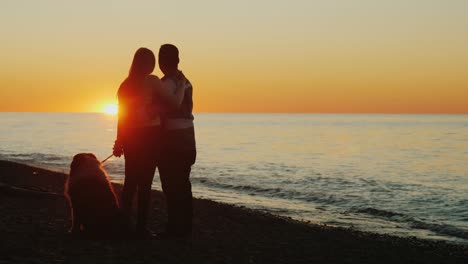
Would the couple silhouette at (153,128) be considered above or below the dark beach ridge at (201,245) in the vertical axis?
above

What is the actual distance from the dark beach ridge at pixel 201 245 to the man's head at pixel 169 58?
6.52 ft

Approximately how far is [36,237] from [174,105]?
2113mm

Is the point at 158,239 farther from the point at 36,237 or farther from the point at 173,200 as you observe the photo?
the point at 36,237

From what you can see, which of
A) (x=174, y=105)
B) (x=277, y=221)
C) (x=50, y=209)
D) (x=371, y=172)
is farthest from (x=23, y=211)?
(x=371, y=172)

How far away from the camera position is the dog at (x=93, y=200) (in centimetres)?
614

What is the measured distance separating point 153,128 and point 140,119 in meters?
0.17

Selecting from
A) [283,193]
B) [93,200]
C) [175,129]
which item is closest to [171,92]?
[175,129]

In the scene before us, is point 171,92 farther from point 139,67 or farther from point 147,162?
point 147,162

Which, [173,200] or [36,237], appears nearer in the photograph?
[36,237]

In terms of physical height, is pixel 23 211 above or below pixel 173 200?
below

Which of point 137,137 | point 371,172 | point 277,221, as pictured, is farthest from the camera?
point 371,172

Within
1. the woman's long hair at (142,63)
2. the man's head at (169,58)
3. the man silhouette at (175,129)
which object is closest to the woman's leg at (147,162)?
the man silhouette at (175,129)

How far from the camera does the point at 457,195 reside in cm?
2064

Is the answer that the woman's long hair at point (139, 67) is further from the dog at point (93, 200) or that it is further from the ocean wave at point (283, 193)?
the ocean wave at point (283, 193)
